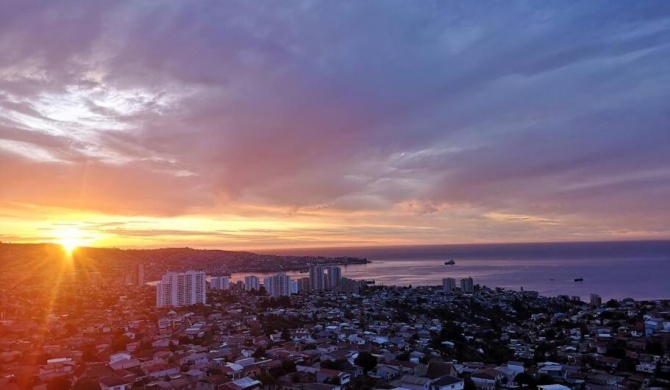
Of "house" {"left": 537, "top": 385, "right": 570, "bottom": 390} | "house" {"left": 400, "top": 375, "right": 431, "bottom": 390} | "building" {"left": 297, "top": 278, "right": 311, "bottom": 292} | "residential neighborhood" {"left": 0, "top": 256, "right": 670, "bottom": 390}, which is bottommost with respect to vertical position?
"building" {"left": 297, "top": 278, "right": 311, "bottom": 292}

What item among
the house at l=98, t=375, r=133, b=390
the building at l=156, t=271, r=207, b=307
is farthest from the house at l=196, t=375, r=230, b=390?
the building at l=156, t=271, r=207, b=307

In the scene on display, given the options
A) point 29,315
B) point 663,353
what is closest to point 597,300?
point 663,353

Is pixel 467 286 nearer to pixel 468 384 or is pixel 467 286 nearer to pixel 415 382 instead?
pixel 468 384

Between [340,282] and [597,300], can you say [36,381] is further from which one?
[340,282]

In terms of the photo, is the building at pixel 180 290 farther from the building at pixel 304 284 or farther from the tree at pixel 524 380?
the tree at pixel 524 380

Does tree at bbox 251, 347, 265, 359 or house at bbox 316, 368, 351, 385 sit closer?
house at bbox 316, 368, 351, 385

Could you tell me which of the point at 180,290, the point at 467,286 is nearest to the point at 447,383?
the point at 180,290

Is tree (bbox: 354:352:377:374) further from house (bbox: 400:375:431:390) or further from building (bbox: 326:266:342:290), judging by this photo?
building (bbox: 326:266:342:290)

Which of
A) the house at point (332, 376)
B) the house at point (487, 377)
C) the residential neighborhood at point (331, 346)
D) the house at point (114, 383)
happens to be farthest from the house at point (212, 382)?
the house at point (487, 377)
